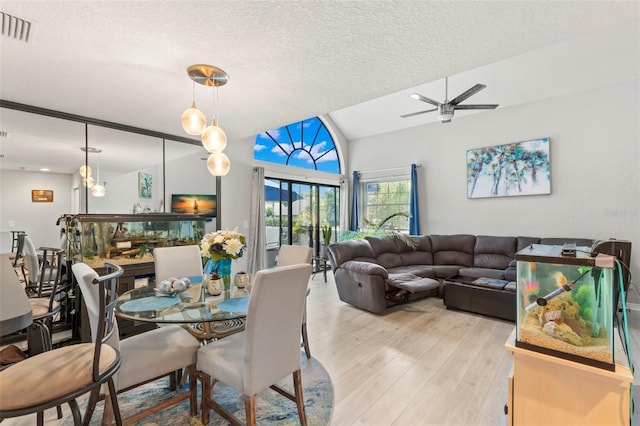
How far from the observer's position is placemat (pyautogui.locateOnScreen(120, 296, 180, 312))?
6.11ft

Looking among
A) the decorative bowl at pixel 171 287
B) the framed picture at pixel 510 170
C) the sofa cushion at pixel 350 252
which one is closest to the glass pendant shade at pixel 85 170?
the decorative bowl at pixel 171 287

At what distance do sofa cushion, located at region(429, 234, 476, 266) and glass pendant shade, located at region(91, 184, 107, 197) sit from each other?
526 centimetres

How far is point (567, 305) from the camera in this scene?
135 cm

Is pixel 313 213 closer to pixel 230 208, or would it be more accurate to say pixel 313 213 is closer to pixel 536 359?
pixel 230 208

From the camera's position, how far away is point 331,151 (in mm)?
7203

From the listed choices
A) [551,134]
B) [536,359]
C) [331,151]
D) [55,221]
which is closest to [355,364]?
[536,359]

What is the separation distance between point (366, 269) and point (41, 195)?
3.85m

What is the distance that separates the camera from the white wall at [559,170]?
4168 mm

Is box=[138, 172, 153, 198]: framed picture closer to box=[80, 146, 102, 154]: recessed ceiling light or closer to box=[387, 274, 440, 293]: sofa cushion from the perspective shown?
box=[80, 146, 102, 154]: recessed ceiling light

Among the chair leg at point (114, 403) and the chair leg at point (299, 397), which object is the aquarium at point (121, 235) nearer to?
the chair leg at point (114, 403)

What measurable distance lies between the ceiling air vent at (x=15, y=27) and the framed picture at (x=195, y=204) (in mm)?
2448

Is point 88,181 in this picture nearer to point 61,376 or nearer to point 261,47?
point 261,47

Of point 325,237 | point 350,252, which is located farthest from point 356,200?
point 350,252

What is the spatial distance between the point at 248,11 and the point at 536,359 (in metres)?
2.47
